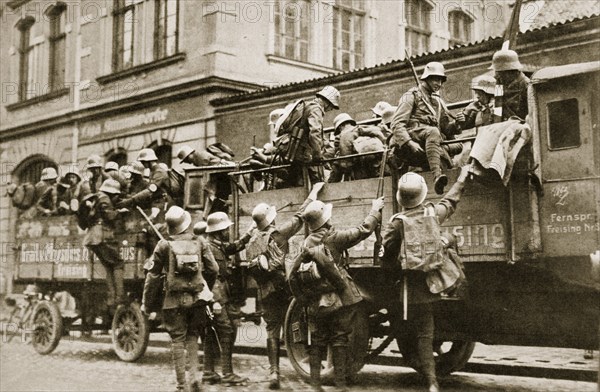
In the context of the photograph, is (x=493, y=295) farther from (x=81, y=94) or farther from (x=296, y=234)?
(x=81, y=94)

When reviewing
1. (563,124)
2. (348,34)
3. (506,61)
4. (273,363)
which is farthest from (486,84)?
(348,34)

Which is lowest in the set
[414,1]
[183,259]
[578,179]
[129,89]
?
[183,259]

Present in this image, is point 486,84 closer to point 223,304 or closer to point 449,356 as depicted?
point 449,356

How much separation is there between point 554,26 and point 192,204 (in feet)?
21.9

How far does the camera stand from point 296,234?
913 cm

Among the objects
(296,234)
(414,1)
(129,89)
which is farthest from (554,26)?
(129,89)

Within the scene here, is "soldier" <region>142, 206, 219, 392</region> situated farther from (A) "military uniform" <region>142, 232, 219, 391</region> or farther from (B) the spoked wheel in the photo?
(B) the spoked wheel

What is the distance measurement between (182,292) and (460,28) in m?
15.7

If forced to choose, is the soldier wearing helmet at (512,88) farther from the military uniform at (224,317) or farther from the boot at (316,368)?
the military uniform at (224,317)

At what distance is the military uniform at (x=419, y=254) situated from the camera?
22.7 feet

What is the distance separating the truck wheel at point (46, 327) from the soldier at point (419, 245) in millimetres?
6684

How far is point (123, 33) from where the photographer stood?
20.8 meters

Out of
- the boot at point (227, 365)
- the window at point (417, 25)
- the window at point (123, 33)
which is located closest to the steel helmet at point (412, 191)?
the boot at point (227, 365)

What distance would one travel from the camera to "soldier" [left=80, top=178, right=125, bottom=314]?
38.1 feet
